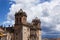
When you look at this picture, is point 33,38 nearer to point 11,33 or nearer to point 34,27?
point 34,27

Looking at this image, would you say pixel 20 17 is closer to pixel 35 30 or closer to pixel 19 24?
pixel 19 24

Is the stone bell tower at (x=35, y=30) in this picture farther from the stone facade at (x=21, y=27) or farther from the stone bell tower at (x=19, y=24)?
the stone bell tower at (x=19, y=24)

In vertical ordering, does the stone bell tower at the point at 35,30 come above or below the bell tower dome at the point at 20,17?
→ below

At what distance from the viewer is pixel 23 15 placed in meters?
67.3

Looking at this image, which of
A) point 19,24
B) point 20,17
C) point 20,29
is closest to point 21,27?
point 20,29

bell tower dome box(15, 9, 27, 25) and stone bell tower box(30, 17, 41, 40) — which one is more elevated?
bell tower dome box(15, 9, 27, 25)

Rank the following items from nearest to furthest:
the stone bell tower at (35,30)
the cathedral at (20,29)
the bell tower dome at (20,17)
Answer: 1. the cathedral at (20,29)
2. the bell tower dome at (20,17)
3. the stone bell tower at (35,30)

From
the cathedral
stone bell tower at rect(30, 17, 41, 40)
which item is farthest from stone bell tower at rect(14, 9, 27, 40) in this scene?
stone bell tower at rect(30, 17, 41, 40)

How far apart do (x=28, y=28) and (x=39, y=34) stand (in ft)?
27.7

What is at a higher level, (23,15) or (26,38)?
(23,15)

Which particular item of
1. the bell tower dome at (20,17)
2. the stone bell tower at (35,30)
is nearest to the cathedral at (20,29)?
the bell tower dome at (20,17)

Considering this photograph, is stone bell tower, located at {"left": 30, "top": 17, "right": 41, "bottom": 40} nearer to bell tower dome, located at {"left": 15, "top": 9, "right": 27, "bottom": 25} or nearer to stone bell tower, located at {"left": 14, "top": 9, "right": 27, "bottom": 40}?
stone bell tower, located at {"left": 14, "top": 9, "right": 27, "bottom": 40}

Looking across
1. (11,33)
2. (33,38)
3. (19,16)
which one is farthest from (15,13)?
(33,38)

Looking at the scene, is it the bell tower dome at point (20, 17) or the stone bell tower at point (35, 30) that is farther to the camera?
the stone bell tower at point (35, 30)
